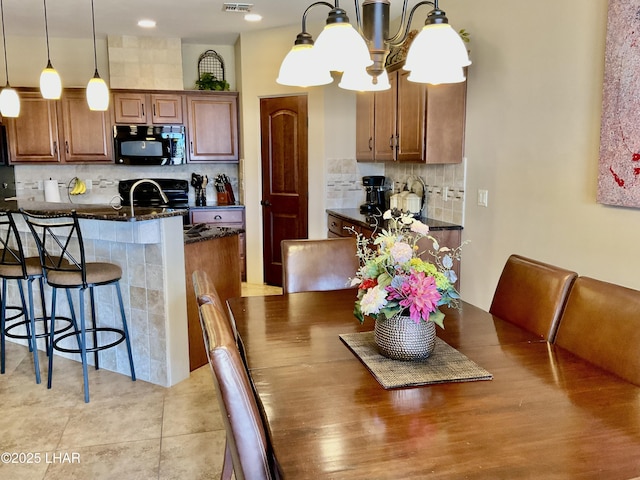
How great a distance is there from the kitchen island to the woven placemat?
164 centimetres

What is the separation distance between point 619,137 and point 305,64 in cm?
152

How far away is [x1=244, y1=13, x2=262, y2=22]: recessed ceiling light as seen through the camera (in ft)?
15.0

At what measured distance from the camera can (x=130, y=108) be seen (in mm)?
5340

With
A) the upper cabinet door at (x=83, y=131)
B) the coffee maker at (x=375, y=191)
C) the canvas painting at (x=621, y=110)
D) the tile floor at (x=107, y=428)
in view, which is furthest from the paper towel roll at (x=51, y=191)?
the canvas painting at (x=621, y=110)

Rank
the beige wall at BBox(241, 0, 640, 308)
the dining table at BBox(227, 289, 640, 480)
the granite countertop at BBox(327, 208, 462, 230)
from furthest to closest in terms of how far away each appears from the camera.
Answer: the granite countertop at BBox(327, 208, 462, 230)
the beige wall at BBox(241, 0, 640, 308)
the dining table at BBox(227, 289, 640, 480)

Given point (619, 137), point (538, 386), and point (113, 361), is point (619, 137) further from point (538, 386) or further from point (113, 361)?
point (113, 361)

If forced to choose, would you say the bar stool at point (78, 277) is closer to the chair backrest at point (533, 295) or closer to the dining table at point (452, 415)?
the dining table at point (452, 415)

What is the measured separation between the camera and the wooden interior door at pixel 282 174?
17.0ft

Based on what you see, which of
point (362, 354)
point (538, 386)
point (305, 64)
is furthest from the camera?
point (305, 64)

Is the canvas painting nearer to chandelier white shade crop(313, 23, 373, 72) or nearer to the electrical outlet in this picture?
the electrical outlet

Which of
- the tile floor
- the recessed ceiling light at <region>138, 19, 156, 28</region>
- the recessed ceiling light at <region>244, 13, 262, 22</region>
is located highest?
the recessed ceiling light at <region>138, 19, 156, 28</region>

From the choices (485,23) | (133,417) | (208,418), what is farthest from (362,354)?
(485,23)

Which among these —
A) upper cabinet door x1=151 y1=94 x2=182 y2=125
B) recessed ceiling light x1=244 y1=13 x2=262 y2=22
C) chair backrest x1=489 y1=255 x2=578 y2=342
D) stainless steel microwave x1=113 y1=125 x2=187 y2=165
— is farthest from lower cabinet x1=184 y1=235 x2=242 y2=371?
upper cabinet door x1=151 y1=94 x2=182 y2=125

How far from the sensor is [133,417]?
2.68m
